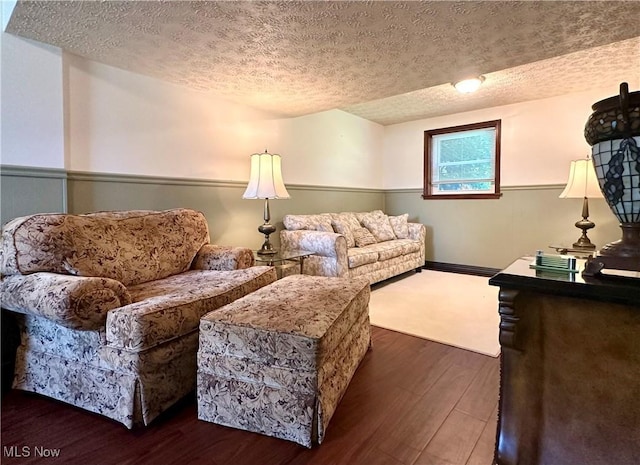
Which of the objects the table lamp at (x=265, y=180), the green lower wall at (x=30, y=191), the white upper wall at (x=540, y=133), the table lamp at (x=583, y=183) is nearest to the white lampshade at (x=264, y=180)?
the table lamp at (x=265, y=180)

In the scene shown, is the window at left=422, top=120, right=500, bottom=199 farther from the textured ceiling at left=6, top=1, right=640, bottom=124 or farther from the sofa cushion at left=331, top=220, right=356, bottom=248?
the sofa cushion at left=331, top=220, right=356, bottom=248

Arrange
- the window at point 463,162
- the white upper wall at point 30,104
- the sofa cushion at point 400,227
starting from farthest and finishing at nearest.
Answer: the sofa cushion at point 400,227 < the window at point 463,162 < the white upper wall at point 30,104

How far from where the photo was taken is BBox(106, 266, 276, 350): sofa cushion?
1.39 metres

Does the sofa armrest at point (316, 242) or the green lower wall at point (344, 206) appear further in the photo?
the sofa armrest at point (316, 242)

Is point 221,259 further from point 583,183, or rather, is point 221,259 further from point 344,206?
point 583,183

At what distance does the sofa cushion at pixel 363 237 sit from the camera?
4027 millimetres

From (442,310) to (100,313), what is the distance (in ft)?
8.50

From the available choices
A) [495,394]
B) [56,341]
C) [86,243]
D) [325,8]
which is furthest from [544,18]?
[56,341]

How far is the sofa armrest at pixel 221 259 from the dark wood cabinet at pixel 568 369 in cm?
185

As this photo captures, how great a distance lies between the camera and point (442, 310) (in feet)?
9.69

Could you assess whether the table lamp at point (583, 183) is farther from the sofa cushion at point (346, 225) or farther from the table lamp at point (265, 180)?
the table lamp at point (265, 180)

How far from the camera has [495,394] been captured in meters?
1.66

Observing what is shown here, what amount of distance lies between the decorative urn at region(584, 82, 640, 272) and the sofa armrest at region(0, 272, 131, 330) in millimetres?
1756

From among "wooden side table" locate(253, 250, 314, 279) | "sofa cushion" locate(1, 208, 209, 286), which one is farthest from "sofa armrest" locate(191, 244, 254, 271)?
"wooden side table" locate(253, 250, 314, 279)
